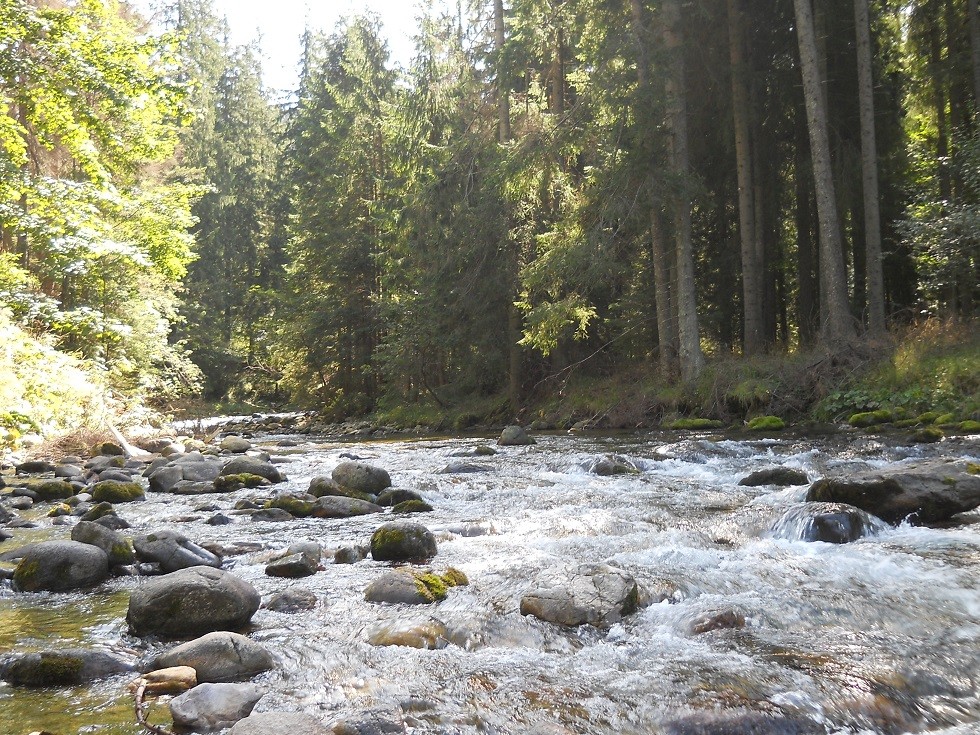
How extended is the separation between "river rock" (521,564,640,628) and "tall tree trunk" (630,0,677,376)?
13.0 metres

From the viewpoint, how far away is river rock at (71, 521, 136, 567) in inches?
239

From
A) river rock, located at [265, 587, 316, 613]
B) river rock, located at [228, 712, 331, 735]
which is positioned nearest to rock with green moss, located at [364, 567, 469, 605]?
river rock, located at [265, 587, 316, 613]

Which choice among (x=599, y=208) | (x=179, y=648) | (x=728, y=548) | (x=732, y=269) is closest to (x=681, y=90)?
(x=599, y=208)

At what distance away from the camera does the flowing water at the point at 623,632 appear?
11.5 feet

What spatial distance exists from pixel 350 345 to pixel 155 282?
26.7 ft

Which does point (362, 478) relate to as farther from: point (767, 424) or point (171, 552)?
point (767, 424)

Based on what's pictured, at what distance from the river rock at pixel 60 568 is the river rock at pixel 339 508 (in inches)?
113

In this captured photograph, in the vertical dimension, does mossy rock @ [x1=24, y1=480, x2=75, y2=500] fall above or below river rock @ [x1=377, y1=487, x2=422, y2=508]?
above

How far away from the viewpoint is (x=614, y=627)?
4641 millimetres

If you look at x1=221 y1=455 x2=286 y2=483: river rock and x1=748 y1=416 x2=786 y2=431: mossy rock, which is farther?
x1=748 y1=416 x2=786 y2=431: mossy rock

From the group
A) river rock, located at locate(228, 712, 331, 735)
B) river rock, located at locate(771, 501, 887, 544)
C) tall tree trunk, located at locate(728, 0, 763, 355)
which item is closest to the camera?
river rock, located at locate(228, 712, 331, 735)

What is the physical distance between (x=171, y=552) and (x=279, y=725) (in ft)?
11.3

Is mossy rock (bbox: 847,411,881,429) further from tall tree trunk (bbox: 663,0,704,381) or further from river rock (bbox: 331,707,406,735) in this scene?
river rock (bbox: 331,707,406,735)

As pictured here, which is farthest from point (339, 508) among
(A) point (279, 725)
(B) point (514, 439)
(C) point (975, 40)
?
(C) point (975, 40)
